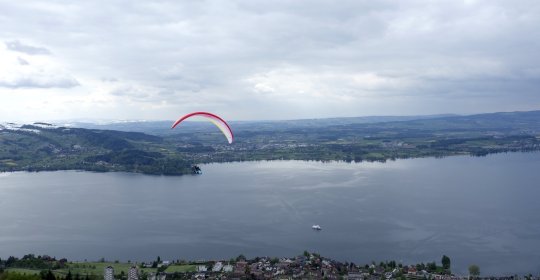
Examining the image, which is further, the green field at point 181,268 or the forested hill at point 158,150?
the forested hill at point 158,150

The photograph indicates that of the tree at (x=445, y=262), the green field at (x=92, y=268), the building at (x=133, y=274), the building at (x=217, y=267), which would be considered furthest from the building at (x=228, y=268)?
the tree at (x=445, y=262)

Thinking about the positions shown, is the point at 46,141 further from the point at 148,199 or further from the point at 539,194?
the point at 539,194

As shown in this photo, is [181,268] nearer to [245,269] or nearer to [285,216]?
[245,269]

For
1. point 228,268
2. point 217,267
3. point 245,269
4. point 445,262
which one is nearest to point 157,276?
point 217,267

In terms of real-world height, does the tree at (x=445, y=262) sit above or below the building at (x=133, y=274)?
below

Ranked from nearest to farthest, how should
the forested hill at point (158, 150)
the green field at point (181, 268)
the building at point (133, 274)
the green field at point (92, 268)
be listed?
the building at point (133, 274), the green field at point (92, 268), the green field at point (181, 268), the forested hill at point (158, 150)

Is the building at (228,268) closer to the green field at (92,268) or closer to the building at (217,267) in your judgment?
the building at (217,267)
